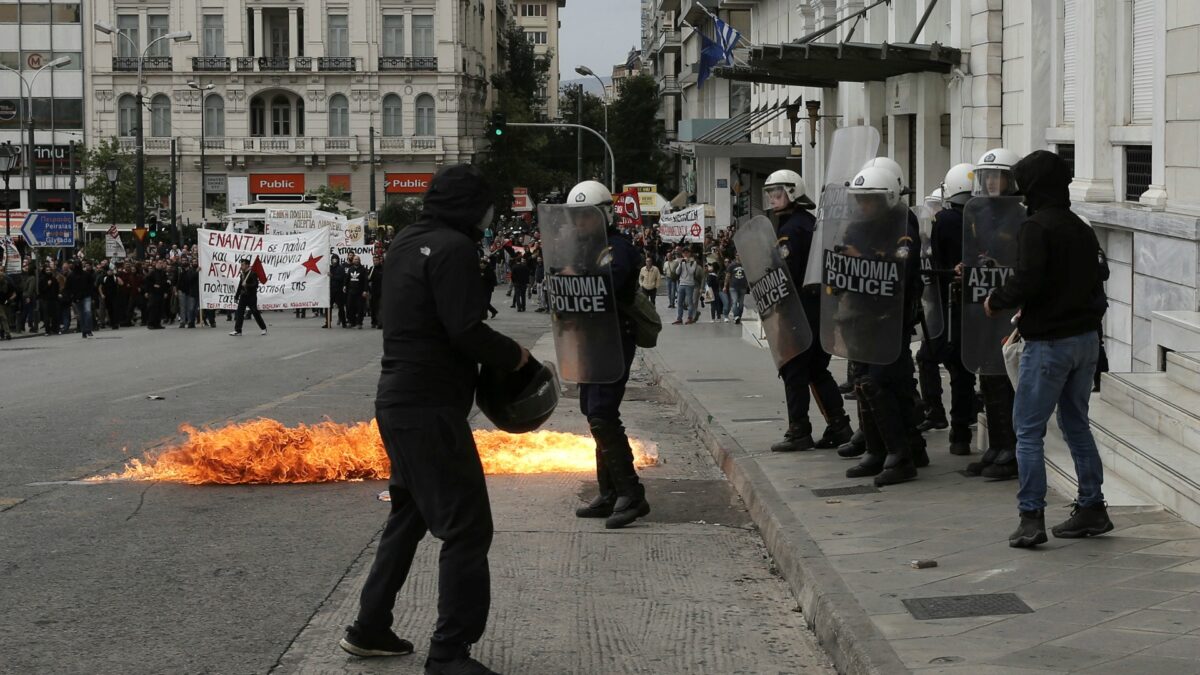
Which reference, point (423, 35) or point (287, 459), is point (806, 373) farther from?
point (423, 35)

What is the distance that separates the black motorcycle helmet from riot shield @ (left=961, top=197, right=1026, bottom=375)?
3856 mm

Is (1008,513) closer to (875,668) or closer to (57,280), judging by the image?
(875,668)

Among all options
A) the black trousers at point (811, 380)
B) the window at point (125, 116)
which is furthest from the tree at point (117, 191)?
the black trousers at point (811, 380)

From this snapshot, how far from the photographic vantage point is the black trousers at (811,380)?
1090 cm

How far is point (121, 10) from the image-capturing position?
80938 mm

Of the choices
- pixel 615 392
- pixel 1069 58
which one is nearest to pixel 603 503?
pixel 615 392

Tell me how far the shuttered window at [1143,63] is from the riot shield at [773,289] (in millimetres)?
4550

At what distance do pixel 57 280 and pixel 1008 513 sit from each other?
29330 mm

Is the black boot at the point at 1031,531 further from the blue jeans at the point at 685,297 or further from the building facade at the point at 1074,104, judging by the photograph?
the blue jeans at the point at 685,297

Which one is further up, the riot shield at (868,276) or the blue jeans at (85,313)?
the riot shield at (868,276)

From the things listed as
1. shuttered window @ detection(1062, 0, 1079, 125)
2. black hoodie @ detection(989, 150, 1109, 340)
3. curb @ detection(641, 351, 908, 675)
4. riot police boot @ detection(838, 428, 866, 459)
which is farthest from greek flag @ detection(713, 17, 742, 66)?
black hoodie @ detection(989, 150, 1109, 340)

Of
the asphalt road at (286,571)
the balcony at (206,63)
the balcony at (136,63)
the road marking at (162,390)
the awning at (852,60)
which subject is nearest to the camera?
the asphalt road at (286,571)

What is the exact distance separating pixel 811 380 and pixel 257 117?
249 feet

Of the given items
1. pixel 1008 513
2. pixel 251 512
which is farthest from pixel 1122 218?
pixel 251 512
